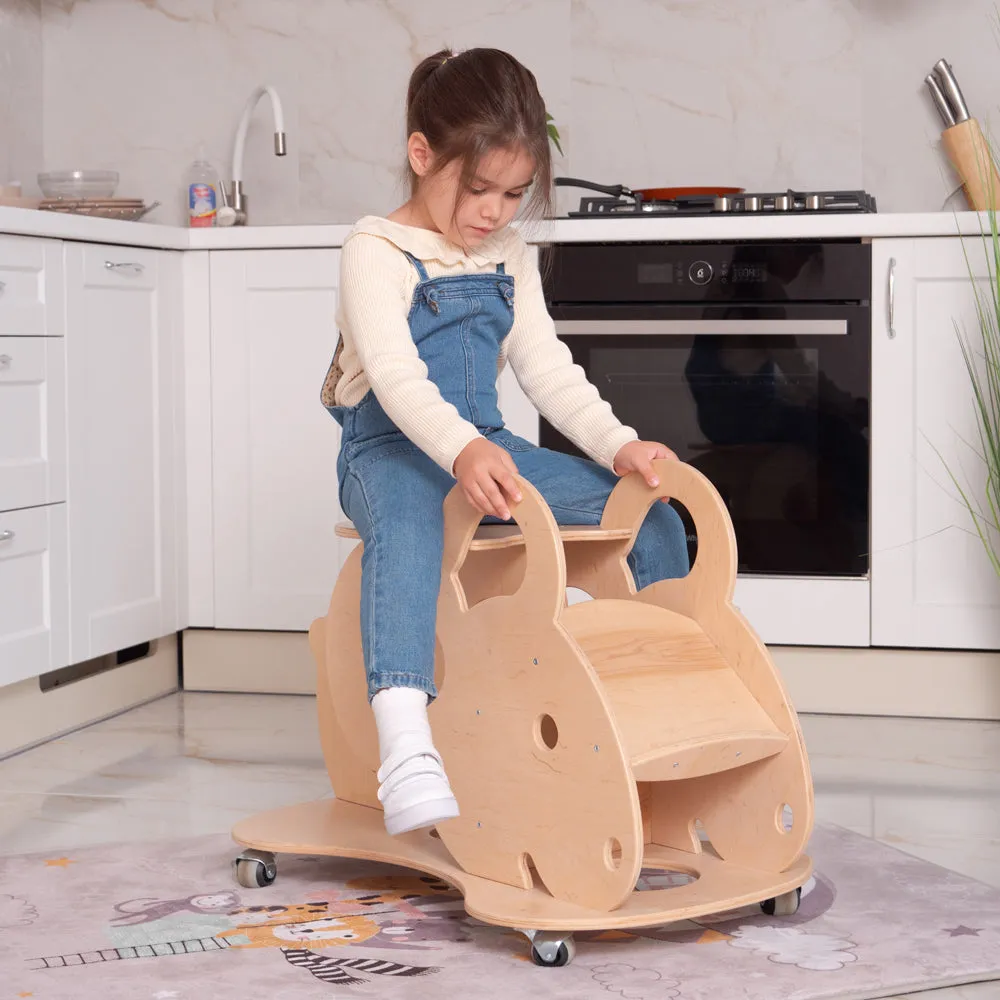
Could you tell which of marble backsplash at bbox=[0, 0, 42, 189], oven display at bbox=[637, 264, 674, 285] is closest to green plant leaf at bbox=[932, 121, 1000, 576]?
oven display at bbox=[637, 264, 674, 285]

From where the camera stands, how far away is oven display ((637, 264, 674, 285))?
279cm

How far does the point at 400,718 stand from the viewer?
1580 mm

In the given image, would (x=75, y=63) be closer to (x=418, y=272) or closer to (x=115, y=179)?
(x=115, y=179)

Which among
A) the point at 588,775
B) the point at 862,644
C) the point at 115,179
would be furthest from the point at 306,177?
the point at 588,775

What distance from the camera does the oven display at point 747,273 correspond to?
275 cm

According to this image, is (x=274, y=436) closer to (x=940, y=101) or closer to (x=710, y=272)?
(x=710, y=272)

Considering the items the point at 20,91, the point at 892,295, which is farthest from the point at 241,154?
the point at 892,295

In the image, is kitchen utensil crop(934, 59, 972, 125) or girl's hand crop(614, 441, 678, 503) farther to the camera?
kitchen utensil crop(934, 59, 972, 125)

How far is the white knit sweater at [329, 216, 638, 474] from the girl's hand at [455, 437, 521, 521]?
30mm

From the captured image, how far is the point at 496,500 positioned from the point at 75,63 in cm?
245

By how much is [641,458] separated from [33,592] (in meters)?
1.25

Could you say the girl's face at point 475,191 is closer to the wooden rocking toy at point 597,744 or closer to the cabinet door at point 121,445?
the wooden rocking toy at point 597,744

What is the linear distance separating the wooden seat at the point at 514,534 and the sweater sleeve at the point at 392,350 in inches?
4.1

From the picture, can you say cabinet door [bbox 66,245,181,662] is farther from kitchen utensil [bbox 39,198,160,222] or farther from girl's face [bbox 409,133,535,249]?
girl's face [bbox 409,133,535,249]
